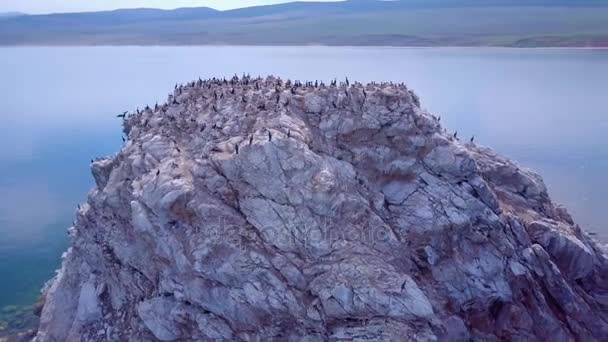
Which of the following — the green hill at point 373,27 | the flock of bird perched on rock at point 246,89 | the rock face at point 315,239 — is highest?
the flock of bird perched on rock at point 246,89

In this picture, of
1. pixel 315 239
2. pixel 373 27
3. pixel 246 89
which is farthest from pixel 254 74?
pixel 373 27

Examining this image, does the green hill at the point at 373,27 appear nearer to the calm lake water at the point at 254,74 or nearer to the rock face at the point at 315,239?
the calm lake water at the point at 254,74

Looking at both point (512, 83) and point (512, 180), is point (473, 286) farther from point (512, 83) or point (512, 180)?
point (512, 83)

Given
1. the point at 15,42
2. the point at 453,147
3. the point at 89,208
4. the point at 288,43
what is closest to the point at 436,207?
the point at 453,147

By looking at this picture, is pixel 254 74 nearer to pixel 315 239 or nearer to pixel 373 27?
pixel 315 239

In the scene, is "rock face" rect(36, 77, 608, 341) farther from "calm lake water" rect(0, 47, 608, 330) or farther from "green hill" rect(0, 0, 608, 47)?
"green hill" rect(0, 0, 608, 47)

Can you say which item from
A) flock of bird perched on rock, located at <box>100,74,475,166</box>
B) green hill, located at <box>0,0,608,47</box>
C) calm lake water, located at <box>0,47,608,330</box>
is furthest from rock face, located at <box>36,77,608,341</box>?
green hill, located at <box>0,0,608,47</box>

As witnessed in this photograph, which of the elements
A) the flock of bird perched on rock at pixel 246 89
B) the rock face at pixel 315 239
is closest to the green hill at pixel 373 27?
the flock of bird perched on rock at pixel 246 89
